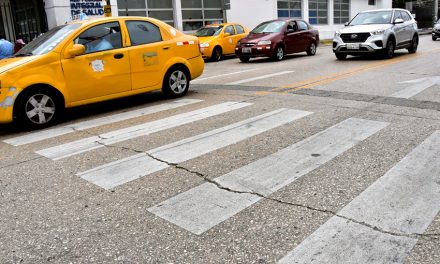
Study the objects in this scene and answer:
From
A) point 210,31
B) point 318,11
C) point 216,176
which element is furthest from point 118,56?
point 318,11

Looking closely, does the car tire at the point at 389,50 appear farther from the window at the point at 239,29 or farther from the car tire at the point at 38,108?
the car tire at the point at 38,108

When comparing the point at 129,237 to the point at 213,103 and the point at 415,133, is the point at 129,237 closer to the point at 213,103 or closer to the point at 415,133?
the point at 415,133

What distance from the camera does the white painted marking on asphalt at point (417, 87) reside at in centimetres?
861

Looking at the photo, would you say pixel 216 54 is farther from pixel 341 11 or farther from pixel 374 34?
pixel 341 11

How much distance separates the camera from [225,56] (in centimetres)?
2156

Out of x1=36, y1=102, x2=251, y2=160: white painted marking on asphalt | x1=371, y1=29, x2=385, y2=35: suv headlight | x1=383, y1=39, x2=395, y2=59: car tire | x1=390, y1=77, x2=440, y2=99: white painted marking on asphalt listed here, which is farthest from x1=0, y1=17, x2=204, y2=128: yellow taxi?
x1=383, y1=39, x2=395, y2=59: car tire

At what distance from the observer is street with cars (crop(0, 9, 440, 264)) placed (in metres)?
3.23

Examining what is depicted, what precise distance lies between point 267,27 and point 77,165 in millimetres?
14361

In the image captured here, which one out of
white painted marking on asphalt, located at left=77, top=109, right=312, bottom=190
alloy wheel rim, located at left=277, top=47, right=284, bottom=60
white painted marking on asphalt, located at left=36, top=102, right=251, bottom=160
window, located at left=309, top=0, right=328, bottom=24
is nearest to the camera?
white painted marking on asphalt, located at left=77, top=109, right=312, bottom=190

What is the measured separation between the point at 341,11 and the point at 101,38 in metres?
34.9

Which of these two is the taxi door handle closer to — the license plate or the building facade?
the license plate

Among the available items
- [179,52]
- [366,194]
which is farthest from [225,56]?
[366,194]

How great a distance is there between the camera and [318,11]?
3591 cm

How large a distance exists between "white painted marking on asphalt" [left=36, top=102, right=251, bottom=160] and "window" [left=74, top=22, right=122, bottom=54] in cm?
183
